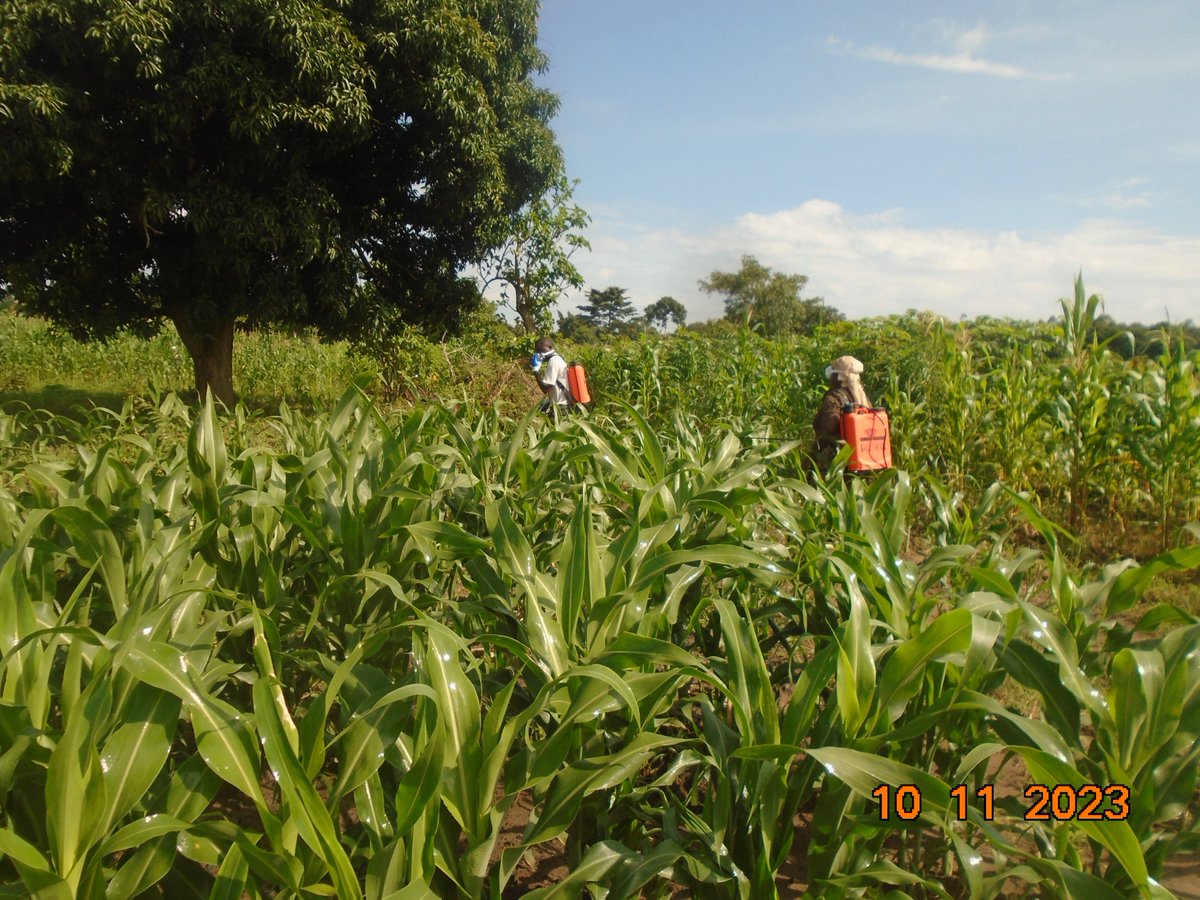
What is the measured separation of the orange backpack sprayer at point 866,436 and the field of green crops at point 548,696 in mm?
2164

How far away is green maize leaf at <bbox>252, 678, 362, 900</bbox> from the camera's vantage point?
117cm

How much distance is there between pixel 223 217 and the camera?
746cm

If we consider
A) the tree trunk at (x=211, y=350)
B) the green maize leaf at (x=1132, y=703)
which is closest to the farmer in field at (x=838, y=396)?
the green maize leaf at (x=1132, y=703)

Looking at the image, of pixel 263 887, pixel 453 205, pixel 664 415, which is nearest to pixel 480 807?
pixel 263 887

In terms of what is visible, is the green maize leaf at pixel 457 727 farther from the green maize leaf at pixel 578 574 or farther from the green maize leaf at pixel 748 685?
the green maize leaf at pixel 748 685

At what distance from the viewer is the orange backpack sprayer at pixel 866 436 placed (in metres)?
5.00

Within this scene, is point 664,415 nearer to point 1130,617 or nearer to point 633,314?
point 1130,617

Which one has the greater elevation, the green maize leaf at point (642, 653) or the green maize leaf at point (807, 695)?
the green maize leaf at point (642, 653)

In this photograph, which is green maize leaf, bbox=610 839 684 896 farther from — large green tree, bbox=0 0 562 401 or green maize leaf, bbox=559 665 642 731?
large green tree, bbox=0 0 562 401

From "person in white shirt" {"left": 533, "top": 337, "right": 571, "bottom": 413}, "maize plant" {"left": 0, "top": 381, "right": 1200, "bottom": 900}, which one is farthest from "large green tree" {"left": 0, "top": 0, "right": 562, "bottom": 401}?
"maize plant" {"left": 0, "top": 381, "right": 1200, "bottom": 900}

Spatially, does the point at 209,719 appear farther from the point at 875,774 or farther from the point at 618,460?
the point at 618,460

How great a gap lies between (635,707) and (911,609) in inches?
38.7

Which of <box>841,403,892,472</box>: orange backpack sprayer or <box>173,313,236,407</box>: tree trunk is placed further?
<box>173,313,236,407</box>: tree trunk

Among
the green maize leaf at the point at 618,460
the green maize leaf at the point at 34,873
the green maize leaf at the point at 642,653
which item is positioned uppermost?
the green maize leaf at the point at 618,460
